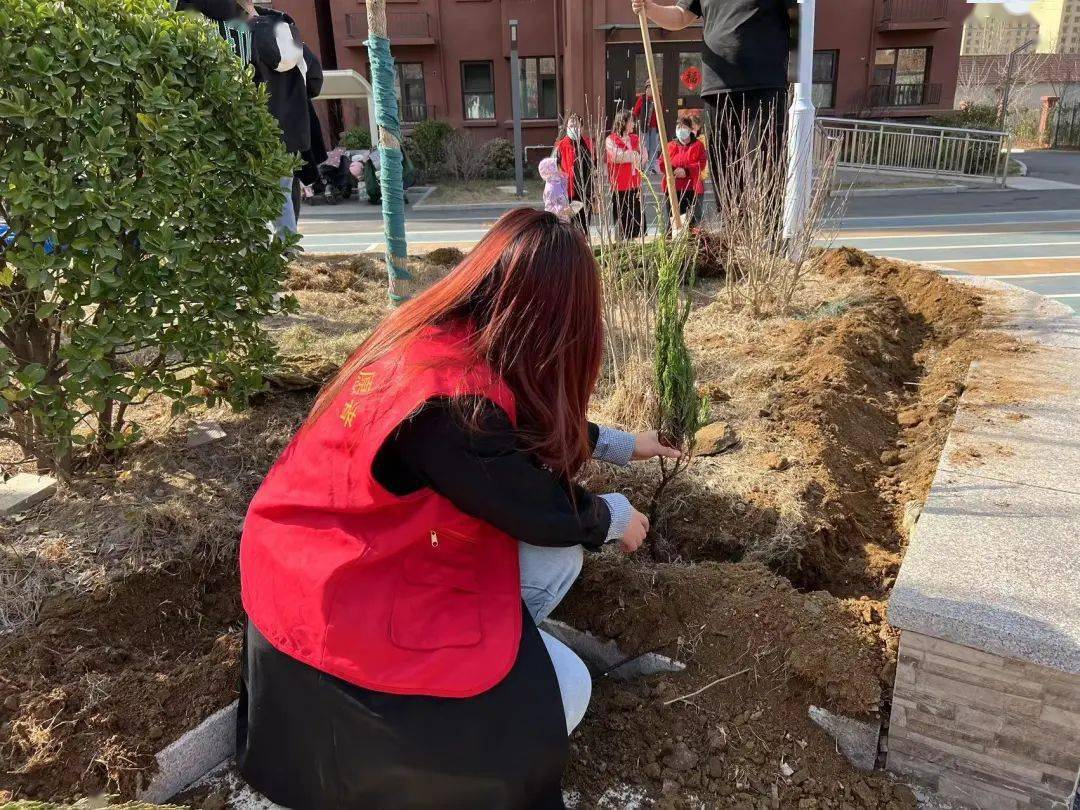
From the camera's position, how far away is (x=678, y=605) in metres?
2.25

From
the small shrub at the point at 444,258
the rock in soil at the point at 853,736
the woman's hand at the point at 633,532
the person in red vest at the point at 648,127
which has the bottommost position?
the rock in soil at the point at 853,736

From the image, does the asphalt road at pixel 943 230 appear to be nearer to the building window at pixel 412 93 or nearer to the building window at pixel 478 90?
the building window at pixel 412 93

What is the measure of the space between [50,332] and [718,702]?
8.31 feet

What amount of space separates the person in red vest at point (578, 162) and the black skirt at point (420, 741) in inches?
112

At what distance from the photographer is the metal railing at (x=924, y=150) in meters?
16.8

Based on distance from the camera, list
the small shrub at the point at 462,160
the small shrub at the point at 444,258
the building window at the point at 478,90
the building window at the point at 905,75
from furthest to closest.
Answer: the building window at the point at 478,90 → the building window at the point at 905,75 → the small shrub at the point at 462,160 → the small shrub at the point at 444,258

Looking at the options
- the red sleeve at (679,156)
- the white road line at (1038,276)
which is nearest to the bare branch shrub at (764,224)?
the red sleeve at (679,156)

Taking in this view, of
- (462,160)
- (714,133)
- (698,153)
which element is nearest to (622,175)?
(714,133)

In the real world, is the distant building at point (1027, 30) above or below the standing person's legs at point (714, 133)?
above

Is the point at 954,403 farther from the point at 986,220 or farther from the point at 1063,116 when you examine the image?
the point at 1063,116

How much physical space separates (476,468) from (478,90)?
916 inches

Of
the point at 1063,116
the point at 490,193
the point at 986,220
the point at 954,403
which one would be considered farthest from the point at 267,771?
the point at 1063,116

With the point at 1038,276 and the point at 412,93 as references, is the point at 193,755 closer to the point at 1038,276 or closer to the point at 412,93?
the point at 1038,276

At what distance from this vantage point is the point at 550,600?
2.04 m
